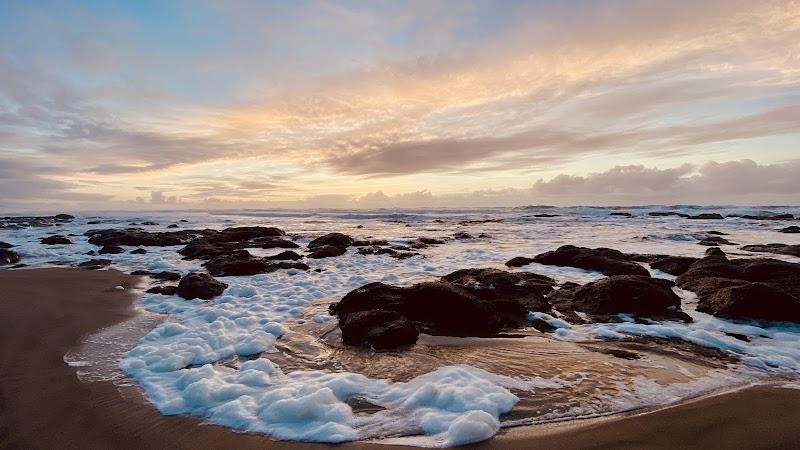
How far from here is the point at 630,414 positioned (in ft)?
12.3

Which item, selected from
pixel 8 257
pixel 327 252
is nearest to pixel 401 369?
pixel 327 252

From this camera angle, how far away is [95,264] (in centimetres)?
1271

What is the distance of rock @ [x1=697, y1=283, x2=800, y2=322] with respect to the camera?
6.48 metres

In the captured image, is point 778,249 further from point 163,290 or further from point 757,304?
point 163,290

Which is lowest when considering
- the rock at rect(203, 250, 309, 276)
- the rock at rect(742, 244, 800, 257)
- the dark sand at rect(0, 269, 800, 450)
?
the dark sand at rect(0, 269, 800, 450)

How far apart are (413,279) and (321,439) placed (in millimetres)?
7223

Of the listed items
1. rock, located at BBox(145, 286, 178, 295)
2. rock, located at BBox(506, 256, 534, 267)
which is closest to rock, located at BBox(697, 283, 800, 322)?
rock, located at BBox(506, 256, 534, 267)

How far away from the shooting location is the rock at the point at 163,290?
8812 mm

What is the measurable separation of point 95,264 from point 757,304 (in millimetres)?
14925

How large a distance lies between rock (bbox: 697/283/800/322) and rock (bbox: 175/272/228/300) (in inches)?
332

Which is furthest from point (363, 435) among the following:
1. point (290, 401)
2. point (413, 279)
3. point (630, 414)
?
point (413, 279)

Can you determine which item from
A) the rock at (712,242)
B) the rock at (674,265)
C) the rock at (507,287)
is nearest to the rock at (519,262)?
the rock at (507,287)

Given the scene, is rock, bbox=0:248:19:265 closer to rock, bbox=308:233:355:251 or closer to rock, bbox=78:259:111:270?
rock, bbox=78:259:111:270

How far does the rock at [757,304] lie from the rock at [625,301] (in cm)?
59
